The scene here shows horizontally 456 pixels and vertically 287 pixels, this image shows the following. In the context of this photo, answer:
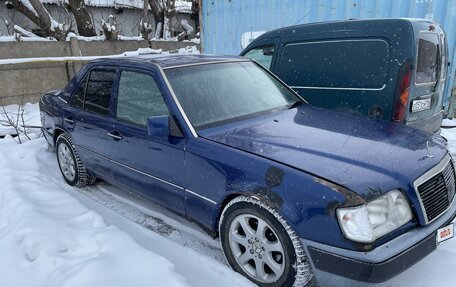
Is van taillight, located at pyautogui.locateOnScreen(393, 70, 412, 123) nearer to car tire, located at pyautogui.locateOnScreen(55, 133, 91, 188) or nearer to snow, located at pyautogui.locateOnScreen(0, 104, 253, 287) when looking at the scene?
snow, located at pyautogui.locateOnScreen(0, 104, 253, 287)

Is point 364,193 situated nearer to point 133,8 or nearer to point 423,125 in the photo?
point 423,125

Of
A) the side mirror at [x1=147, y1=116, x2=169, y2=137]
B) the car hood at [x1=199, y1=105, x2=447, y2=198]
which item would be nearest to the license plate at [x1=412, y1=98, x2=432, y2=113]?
the car hood at [x1=199, y1=105, x2=447, y2=198]

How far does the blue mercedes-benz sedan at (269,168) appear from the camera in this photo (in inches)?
82.1

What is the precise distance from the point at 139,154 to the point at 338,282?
6.31 feet

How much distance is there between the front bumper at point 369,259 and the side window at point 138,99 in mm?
1632

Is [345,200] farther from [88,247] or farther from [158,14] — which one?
[158,14]

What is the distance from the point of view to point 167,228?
3311mm

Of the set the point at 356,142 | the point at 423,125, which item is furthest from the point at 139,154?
the point at 423,125

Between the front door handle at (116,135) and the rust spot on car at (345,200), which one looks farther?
the front door handle at (116,135)

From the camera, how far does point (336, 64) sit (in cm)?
441

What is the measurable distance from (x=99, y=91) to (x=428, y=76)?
3.71m

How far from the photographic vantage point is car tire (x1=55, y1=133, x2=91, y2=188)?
13.9 ft

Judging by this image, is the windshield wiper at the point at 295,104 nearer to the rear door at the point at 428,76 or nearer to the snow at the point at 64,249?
the rear door at the point at 428,76

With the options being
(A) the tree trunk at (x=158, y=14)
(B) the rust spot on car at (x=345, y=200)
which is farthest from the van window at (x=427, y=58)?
(A) the tree trunk at (x=158, y=14)
